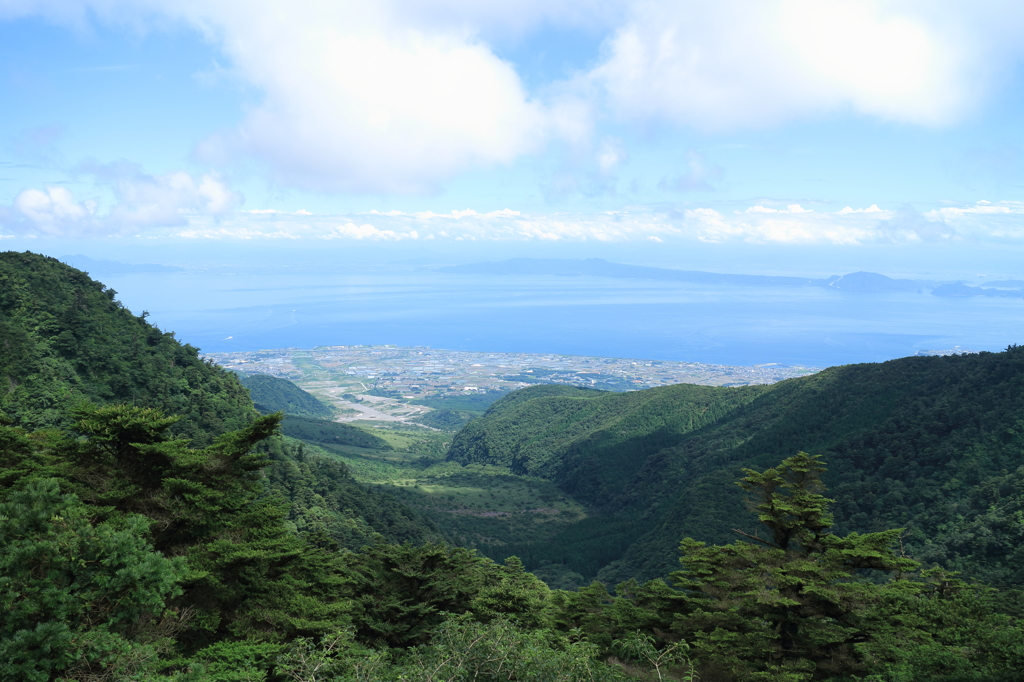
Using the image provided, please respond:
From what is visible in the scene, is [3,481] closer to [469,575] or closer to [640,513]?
[469,575]

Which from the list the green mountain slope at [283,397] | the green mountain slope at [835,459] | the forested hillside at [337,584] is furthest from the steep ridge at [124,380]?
the green mountain slope at [283,397]

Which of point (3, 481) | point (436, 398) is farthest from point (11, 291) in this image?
point (436, 398)

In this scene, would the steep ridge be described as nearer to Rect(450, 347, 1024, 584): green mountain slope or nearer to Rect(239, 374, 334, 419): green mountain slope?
Rect(450, 347, 1024, 584): green mountain slope

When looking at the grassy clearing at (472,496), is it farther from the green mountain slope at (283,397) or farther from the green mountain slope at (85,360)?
the green mountain slope at (283,397)

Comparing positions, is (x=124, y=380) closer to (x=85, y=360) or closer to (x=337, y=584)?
(x=85, y=360)

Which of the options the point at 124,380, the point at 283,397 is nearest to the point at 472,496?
the point at 124,380
